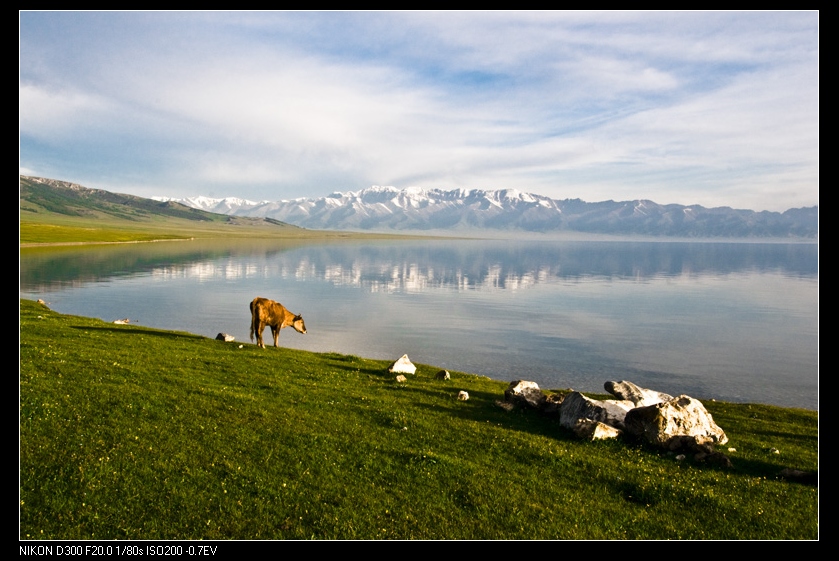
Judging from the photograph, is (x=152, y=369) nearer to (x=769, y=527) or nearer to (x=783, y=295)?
(x=769, y=527)

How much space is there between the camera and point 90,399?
17922mm

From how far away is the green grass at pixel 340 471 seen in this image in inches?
460

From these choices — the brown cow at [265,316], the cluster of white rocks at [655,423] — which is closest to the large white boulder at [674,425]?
the cluster of white rocks at [655,423]

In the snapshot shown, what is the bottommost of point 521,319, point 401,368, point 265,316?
point 521,319

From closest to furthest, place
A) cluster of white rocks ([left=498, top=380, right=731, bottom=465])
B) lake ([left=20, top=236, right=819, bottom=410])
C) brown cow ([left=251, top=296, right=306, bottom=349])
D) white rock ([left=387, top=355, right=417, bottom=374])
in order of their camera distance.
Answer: cluster of white rocks ([left=498, top=380, right=731, bottom=465])
white rock ([left=387, top=355, right=417, bottom=374])
brown cow ([left=251, top=296, right=306, bottom=349])
lake ([left=20, top=236, right=819, bottom=410])

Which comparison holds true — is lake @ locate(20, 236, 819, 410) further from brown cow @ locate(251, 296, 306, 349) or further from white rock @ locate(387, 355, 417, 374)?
white rock @ locate(387, 355, 417, 374)

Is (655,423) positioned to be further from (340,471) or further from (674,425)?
(340,471)

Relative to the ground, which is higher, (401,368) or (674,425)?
(674,425)

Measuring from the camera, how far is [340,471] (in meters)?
14.5

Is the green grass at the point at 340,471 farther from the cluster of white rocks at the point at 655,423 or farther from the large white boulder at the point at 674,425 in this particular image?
the large white boulder at the point at 674,425

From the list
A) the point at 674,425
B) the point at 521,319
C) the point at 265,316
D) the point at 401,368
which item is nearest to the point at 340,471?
the point at 674,425

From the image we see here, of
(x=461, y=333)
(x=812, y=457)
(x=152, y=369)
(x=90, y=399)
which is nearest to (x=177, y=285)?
(x=461, y=333)

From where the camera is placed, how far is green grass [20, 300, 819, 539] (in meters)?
11.7

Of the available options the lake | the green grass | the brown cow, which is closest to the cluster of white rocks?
the green grass
